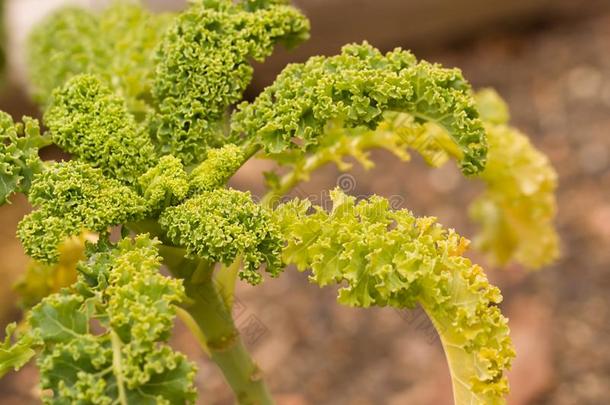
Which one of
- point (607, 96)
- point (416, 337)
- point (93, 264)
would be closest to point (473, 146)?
point (93, 264)

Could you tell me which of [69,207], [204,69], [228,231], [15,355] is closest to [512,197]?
[204,69]

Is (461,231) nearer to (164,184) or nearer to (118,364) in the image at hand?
(164,184)

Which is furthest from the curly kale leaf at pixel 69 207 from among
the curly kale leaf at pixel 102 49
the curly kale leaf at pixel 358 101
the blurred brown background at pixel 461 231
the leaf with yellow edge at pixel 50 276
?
the blurred brown background at pixel 461 231

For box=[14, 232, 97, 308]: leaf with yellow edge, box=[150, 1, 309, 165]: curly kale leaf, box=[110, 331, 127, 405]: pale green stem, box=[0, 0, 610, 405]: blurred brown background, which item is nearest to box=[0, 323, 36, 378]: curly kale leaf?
box=[110, 331, 127, 405]: pale green stem

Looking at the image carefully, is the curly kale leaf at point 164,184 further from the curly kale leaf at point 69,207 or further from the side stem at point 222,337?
the side stem at point 222,337

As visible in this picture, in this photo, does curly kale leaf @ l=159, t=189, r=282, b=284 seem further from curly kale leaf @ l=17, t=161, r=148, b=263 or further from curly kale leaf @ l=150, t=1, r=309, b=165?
curly kale leaf @ l=150, t=1, r=309, b=165

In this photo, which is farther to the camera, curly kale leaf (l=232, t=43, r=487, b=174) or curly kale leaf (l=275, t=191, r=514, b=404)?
curly kale leaf (l=232, t=43, r=487, b=174)

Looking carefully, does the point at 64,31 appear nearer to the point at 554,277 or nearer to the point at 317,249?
the point at 317,249
